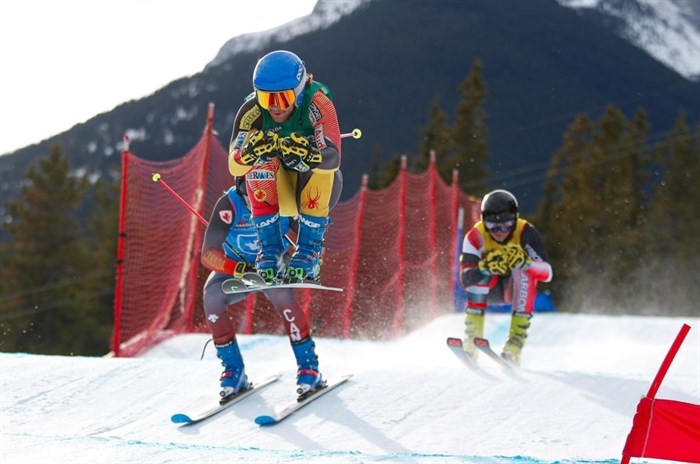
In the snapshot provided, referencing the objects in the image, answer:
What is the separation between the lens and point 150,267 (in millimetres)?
13125

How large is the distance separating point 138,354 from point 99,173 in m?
44.8

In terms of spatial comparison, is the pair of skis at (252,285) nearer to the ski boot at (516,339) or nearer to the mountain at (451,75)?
the ski boot at (516,339)

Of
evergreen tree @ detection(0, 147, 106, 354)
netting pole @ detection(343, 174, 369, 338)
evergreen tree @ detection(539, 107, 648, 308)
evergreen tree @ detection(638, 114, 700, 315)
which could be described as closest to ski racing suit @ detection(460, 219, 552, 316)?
netting pole @ detection(343, 174, 369, 338)

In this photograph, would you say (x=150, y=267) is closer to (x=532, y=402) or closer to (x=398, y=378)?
(x=398, y=378)

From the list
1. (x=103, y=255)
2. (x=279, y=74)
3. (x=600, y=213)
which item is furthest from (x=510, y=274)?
(x=103, y=255)

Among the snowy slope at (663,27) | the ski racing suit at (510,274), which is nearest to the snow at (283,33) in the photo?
the snowy slope at (663,27)

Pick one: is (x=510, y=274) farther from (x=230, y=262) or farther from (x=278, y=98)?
(x=278, y=98)

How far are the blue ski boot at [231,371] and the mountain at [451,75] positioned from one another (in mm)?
53587

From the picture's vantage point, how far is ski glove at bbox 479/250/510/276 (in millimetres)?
7141

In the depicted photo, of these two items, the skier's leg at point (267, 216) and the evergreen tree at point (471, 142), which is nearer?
the skier's leg at point (267, 216)

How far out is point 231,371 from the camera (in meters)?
5.89

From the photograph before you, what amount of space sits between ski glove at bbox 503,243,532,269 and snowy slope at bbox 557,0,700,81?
59.7m

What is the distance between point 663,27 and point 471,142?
124 ft

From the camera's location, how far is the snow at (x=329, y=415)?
4.58 m
